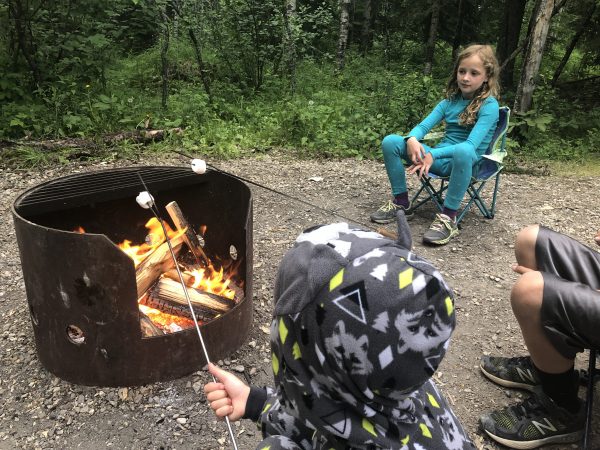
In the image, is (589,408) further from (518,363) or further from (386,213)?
(386,213)

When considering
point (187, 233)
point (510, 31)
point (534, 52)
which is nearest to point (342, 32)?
point (510, 31)

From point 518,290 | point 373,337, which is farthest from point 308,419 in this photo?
point 518,290

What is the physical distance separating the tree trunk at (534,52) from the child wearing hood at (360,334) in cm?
649

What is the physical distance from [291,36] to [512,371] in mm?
7027

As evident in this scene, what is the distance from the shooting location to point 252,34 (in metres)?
8.09

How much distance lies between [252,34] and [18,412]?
727 centimetres

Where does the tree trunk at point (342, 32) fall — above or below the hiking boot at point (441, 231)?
above

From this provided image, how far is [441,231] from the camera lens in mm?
3963

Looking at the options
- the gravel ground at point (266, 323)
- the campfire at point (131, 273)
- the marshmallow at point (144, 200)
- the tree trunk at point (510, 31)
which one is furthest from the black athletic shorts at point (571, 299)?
the tree trunk at point (510, 31)

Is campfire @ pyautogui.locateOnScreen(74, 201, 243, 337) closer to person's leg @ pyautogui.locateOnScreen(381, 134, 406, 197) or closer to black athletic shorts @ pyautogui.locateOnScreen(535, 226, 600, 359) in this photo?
black athletic shorts @ pyautogui.locateOnScreen(535, 226, 600, 359)

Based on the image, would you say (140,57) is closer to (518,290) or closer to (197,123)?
(197,123)

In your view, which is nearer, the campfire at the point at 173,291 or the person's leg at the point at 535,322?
the person's leg at the point at 535,322

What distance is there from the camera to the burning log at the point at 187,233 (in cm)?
266

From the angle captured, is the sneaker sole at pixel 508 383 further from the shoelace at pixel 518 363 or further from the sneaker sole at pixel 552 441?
the sneaker sole at pixel 552 441
